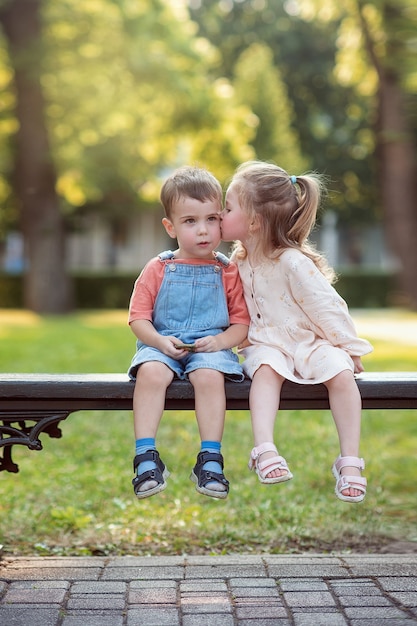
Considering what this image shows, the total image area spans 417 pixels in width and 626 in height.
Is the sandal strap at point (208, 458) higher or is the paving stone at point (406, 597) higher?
the sandal strap at point (208, 458)

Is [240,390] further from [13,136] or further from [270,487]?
[13,136]

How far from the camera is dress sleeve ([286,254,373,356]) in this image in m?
4.17

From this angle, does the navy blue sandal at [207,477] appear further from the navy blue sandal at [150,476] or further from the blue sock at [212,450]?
the navy blue sandal at [150,476]

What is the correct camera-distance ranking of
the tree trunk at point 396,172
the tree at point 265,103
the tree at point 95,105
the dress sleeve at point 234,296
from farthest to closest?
the tree at point 265,103 < the tree at point 95,105 < the tree trunk at point 396,172 < the dress sleeve at point 234,296

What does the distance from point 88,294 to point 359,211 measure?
1765 centimetres

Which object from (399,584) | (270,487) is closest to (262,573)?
(399,584)

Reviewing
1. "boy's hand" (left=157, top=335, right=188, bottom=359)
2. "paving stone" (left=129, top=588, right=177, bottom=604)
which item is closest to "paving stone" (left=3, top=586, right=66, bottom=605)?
"paving stone" (left=129, top=588, right=177, bottom=604)

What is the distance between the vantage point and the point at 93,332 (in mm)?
15227

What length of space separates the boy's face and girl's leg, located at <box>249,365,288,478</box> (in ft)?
1.94

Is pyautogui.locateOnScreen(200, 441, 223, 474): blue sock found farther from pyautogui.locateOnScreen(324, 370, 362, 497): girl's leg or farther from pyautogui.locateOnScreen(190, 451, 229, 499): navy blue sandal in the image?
pyautogui.locateOnScreen(324, 370, 362, 497): girl's leg

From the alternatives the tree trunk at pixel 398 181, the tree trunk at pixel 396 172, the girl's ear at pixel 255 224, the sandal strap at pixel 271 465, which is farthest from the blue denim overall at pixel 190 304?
the tree trunk at pixel 398 181

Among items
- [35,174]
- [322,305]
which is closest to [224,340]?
[322,305]

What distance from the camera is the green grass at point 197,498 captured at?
4.93 meters

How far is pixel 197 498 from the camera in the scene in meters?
5.77
